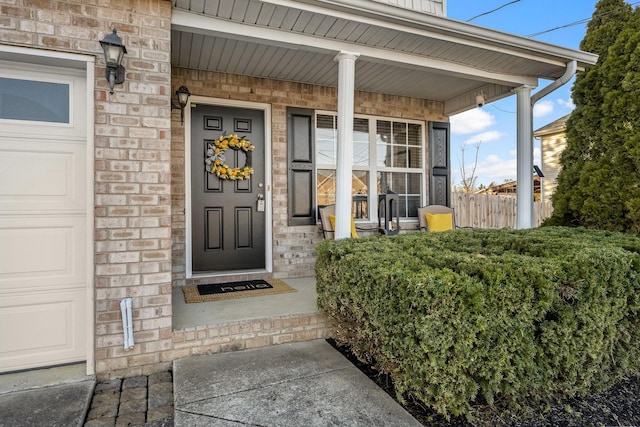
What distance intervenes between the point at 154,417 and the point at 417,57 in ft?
11.7

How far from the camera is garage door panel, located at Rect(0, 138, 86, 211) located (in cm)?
225

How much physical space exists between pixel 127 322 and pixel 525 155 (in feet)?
13.8

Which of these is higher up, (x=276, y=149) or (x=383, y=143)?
(x=383, y=143)

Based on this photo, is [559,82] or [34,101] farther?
[559,82]

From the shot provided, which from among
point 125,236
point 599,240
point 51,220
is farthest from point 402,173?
point 51,220

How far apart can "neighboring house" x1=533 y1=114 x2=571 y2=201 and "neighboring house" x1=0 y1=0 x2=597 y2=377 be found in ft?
23.4

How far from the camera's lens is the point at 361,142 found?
16.1 ft

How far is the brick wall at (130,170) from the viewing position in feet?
7.56

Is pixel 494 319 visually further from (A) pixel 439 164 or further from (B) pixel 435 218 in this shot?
(A) pixel 439 164

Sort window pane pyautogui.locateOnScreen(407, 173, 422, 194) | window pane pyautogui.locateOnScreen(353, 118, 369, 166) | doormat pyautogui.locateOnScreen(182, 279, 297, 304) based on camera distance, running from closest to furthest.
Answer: doormat pyautogui.locateOnScreen(182, 279, 297, 304), window pane pyautogui.locateOnScreen(353, 118, 369, 166), window pane pyautogui.locateOnScreen(407, 173, 422, 194)

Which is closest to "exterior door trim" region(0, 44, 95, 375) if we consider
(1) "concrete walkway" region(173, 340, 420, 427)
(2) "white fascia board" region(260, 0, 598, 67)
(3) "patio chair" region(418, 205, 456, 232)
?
(1) "concrete walkway" region(173, 340, 420, 427)

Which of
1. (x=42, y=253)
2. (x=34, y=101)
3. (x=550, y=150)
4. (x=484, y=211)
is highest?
(x=550, y=150)

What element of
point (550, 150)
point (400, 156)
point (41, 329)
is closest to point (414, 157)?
point (400, 156)

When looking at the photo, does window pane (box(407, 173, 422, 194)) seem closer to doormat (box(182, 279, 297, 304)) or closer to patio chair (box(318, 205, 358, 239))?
patio chair (box(318, 205, 358, 239))
